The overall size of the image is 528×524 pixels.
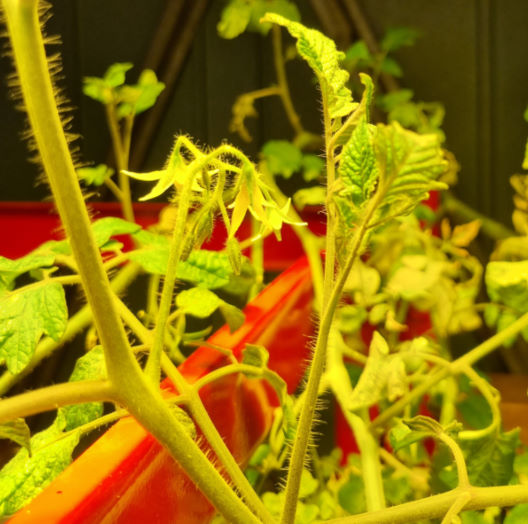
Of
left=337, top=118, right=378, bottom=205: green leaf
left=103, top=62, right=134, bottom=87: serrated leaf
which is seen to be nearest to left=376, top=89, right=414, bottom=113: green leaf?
left=103, top=62, right=134, bottom=87: serrated leaf

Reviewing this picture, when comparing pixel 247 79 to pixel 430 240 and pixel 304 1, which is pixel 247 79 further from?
pixel 430 240

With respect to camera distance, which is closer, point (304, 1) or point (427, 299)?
point (427, 299)

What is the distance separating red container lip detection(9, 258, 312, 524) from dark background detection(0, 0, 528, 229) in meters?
0.76

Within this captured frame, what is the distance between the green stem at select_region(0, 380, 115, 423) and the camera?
28 centimetres

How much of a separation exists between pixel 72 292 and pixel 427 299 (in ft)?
2.28

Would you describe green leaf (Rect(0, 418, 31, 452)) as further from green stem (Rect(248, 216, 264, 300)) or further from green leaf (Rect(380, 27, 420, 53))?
green leaf (Rect(380, 27, 420, 53))

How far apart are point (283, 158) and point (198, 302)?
0.57 meters

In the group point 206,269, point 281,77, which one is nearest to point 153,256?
point 206,269

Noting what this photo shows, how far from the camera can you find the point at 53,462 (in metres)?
0.40

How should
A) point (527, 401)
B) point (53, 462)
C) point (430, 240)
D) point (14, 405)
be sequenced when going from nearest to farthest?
point (14, 405) → point (53, 462) → point (430, 240) → point (527, 401)

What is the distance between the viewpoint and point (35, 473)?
400 mm

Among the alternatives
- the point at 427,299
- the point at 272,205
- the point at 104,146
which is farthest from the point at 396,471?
the point at 104,146

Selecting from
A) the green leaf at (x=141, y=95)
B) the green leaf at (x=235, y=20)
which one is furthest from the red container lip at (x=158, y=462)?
the green leaf at (x=235, y=20)

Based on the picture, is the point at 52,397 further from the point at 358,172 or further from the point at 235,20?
the point at 235,20
